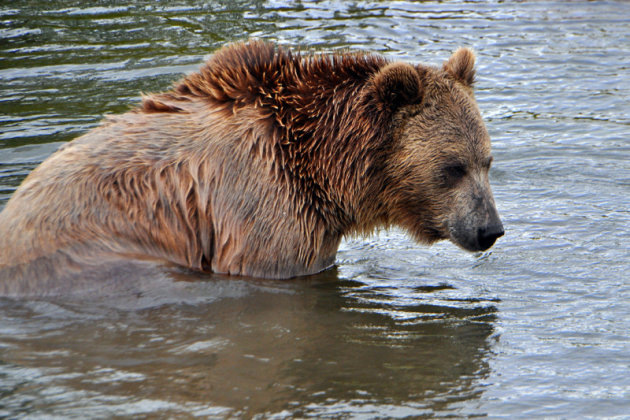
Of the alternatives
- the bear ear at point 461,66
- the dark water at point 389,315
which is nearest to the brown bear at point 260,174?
the bear ear at point 461,66

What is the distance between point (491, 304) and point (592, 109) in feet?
17.3

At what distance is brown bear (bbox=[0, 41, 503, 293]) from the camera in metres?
6.19

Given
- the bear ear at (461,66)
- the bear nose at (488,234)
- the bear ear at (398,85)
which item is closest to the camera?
the bear ear at (398,85)

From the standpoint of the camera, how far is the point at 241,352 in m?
5.54

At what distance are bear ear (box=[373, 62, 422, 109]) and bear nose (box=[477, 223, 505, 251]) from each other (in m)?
1.15

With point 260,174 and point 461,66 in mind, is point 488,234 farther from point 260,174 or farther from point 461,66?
point 260,174

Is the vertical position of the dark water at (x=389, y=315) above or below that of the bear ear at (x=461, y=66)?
below

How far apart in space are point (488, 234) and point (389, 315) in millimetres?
1096

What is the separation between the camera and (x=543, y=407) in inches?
194

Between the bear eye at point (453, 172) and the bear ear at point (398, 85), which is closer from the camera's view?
the bear ear at point (398, 85)

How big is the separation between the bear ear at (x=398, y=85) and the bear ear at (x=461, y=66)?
539mm

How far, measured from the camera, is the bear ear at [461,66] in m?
7.11

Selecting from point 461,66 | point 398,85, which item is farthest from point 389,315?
point 461,66

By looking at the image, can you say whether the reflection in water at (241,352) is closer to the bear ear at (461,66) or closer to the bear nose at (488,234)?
the bear nose at (488,234)
